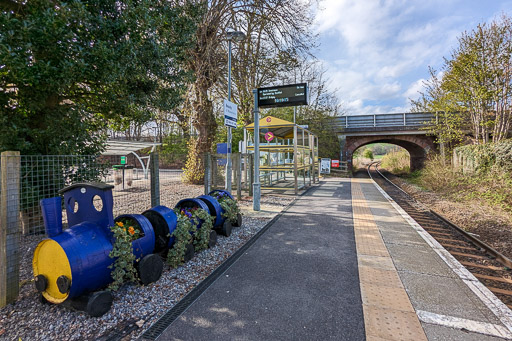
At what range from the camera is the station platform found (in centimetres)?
234

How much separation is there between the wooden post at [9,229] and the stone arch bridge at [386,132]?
25897 millimetres

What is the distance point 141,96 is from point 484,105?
47.6 feet

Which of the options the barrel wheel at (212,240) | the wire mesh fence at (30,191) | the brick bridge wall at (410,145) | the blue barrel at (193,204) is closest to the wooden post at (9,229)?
the wire mesh fence at (30,191)

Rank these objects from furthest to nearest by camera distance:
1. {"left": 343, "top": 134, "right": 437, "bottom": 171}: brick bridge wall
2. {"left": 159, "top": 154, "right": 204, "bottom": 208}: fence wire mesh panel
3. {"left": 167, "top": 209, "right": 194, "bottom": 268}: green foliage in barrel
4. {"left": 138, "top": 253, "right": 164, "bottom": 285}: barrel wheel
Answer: {"left": 343, "top": 134, "right": 437, "bottom": 171}: brick bridge wall, {"left": 159, "top": 154, "right": 204, "bottom": 208}: fence wire mesh panel, {"left": 167, "top": 209, "right": 194, "bottom": 268}: green foliage in barrel, {"left": 138, "top": 253, "right": 164, "bottom": 285}: barrel wheel

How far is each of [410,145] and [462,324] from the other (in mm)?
29633

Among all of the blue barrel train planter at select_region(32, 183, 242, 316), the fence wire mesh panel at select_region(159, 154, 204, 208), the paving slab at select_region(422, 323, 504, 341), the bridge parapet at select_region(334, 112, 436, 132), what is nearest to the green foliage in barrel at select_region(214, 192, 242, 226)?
the blue barrel train planter at select_region(32, 183, 242, 316)

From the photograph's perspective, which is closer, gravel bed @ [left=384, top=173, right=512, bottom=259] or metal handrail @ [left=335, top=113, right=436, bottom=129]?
gravel bed @ [left=384, top=173, right=512, bottom=259]

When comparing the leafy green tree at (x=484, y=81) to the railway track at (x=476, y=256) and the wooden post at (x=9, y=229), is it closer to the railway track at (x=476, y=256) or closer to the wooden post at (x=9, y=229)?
the railway track at (x=476, y=256)

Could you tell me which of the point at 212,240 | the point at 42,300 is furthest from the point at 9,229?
the point at 212,240

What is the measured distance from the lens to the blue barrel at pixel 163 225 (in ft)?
11.8

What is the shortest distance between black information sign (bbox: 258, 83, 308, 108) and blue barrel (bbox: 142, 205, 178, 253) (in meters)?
5.28

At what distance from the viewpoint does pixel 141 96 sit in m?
4.91

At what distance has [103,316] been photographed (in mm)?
2521

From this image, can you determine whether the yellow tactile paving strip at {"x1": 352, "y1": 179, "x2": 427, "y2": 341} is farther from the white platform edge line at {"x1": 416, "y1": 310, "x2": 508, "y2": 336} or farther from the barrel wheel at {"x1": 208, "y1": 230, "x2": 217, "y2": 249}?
the barrel wheel at {"x1": 208, "y1": 230, "x2": 217, "y2": 249}
